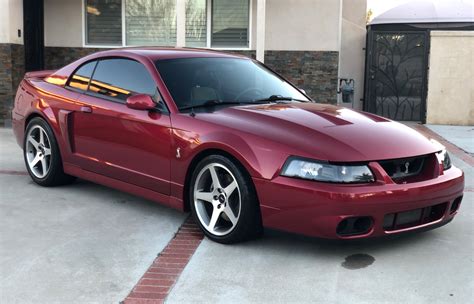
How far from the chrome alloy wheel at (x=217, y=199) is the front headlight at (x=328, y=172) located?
1.69 ft

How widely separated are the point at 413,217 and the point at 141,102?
235cm

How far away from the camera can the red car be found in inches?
151

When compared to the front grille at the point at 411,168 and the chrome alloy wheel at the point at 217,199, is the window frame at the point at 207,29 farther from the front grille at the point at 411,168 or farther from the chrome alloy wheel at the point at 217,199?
the front grille at the point at 411,168

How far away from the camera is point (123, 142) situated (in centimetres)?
498

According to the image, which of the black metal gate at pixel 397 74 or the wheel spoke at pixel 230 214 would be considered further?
the black metal gate at pixel 397 74

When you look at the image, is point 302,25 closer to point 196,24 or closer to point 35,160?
point 196,24

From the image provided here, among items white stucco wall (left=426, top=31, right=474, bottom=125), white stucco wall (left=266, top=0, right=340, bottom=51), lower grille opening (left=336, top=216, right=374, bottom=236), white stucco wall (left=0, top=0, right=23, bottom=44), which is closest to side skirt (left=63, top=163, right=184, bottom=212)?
lower grille opening (left=336, top=216, right=374, bottom=236)

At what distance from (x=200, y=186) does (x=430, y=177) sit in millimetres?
1767

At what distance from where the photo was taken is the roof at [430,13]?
15.2 m

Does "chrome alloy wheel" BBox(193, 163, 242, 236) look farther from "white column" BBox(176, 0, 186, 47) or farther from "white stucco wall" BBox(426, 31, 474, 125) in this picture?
"white stucco wall" BBox(426, 31, 474, 125)

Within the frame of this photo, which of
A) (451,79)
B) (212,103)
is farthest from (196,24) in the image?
(212,103)

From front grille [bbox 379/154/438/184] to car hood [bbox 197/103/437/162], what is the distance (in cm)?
5

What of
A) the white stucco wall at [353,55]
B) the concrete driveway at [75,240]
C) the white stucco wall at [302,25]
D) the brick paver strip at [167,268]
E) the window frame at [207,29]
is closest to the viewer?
the brick paver strip at [167,268]

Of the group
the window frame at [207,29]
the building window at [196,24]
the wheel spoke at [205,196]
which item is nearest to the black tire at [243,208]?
the wheel spoke at [205,196]
